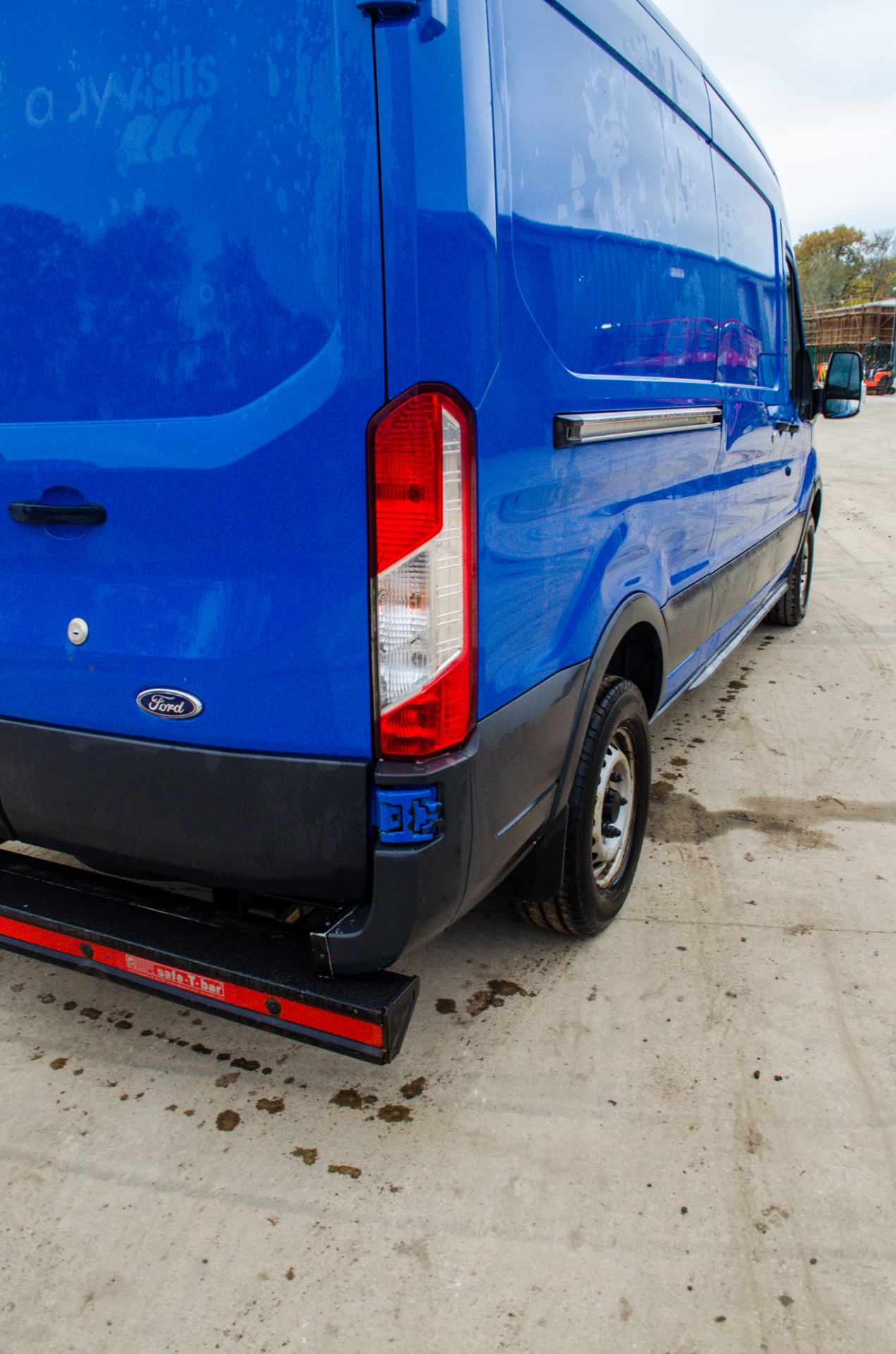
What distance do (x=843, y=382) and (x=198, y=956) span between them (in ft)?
16.9

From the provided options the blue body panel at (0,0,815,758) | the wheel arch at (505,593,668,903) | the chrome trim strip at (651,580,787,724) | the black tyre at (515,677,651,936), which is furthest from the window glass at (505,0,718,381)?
the chrome trim strip at (651,580,787,724)

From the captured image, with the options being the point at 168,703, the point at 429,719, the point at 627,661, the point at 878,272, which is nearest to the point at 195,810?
the point at 168,703

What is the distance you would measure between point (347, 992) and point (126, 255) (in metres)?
1.46

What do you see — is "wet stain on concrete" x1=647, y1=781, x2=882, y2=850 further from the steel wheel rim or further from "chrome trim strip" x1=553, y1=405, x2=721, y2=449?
"chrome trim strip" x1=553, y1=405, x2=721, y2=449

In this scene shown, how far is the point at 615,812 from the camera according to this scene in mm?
2967

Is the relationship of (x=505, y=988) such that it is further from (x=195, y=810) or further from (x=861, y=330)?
(x=861, y=330)

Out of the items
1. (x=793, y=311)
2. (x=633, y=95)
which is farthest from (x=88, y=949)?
(x=793, y=311)

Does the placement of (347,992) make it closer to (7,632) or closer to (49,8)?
(7,632)

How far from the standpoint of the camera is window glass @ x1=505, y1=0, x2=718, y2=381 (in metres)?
1.94

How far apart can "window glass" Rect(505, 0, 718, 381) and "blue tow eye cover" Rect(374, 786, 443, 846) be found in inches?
39.1

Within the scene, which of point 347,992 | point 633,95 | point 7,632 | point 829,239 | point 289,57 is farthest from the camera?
point 829,239

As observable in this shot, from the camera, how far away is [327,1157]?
211 cm

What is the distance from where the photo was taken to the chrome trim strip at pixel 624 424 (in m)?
2.12

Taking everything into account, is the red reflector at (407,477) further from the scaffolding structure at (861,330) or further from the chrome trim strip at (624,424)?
the scaffolding structure at (861,330)
